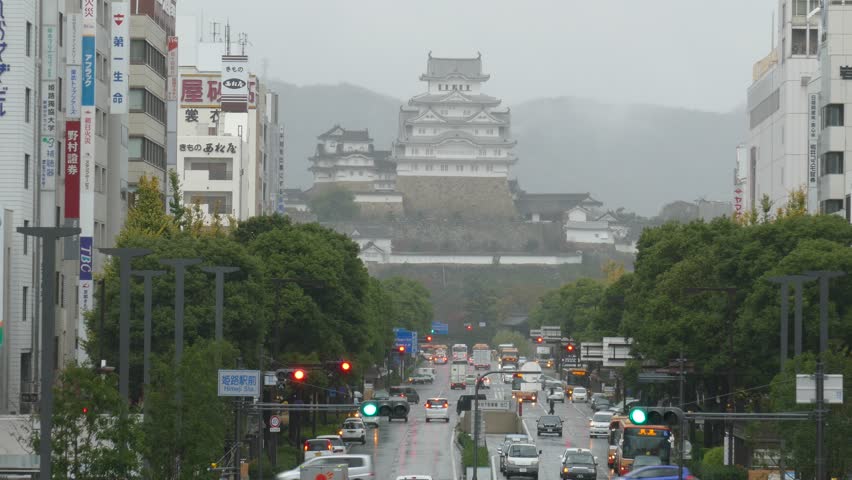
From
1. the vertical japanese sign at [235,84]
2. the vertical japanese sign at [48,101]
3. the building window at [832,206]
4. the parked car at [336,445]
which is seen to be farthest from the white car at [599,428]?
the vertical japanese sign at [235,84]

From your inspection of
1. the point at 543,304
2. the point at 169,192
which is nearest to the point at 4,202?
the point at 169,192

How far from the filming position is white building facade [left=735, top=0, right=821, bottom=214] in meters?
107

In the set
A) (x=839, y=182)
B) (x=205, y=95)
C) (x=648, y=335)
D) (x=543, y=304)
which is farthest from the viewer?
(x=543, y=304)

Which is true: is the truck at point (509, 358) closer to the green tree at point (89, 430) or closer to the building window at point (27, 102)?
the building window at point (27, 102)

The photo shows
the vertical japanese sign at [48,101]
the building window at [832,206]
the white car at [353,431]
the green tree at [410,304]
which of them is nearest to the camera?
the vertical japanese sign at [48,101]

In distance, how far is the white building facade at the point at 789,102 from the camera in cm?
10712

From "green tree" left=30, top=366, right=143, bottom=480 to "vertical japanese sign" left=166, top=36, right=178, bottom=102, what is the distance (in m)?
57.4

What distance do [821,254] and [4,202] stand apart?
3107 centimetres

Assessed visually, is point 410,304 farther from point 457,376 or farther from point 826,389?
point 826,389

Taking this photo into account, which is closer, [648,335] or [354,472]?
[354,472]

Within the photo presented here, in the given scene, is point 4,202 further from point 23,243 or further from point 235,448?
point 235,448

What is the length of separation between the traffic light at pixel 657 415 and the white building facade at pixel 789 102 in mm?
60953

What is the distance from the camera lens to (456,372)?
5487 inches

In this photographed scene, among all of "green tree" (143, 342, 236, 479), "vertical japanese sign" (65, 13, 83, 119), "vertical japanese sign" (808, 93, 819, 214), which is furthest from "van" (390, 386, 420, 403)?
"green tree" (143, 342, 236, 479)
